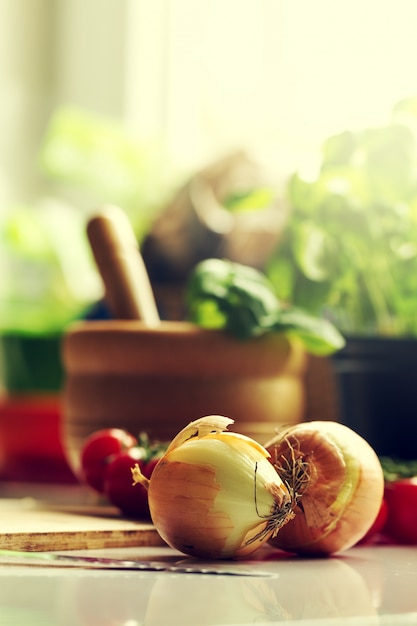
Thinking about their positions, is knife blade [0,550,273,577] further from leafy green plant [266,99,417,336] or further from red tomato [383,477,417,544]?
leafy green plant [266,99,417,336]

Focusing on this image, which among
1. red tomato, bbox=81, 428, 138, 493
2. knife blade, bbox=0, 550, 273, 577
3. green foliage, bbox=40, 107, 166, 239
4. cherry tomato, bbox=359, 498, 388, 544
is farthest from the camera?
green foliage, bbox=40, 107, 166, 239

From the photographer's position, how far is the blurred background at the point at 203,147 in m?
1.15

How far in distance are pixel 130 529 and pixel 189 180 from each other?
0.97 metres

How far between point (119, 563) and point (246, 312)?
0.51 meters

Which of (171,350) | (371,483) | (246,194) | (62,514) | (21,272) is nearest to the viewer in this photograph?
(371,483)

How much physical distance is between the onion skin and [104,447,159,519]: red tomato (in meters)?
0.17

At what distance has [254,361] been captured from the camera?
45.3 inches

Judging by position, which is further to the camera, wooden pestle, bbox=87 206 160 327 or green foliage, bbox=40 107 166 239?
green foliage, bbox=40 107 166 239

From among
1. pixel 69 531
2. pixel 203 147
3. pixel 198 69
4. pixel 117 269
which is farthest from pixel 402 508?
pixel 198 69

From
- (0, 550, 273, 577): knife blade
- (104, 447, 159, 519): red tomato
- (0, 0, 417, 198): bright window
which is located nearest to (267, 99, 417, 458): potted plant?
(104, 447, 159, 519): red tomato

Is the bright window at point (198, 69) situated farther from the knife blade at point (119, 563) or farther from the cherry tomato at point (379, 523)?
the knife blade at point (119, 563)

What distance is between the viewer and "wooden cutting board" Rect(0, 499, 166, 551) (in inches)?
28.8

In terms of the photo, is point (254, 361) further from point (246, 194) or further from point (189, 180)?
point (189, 180)

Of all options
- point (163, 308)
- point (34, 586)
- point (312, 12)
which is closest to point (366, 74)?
point (312, 12)
